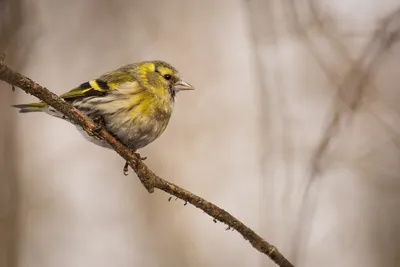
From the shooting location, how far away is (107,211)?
285 cm

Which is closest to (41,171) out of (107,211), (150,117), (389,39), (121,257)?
(107,211)

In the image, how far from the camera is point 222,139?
299cm

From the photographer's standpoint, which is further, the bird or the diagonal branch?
the bird

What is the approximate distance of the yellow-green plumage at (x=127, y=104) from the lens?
1.27 m

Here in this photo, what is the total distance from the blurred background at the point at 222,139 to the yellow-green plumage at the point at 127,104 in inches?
36.1

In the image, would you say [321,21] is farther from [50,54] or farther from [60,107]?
[60,107]

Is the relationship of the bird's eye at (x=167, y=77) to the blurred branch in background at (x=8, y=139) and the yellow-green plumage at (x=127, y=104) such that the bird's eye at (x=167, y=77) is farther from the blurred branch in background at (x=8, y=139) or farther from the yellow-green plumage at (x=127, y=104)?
the blurred branch in background at (x=8, y=139)

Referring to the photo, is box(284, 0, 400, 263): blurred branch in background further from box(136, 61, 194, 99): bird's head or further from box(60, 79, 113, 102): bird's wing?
box(60, 79, 113, 102): bird's wing

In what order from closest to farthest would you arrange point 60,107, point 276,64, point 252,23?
1. point 60,107
2. point 252,23
3. point 276,64

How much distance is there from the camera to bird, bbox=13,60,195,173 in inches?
50.1

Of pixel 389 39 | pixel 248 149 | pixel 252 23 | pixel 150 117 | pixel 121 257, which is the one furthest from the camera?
pixel 248 149

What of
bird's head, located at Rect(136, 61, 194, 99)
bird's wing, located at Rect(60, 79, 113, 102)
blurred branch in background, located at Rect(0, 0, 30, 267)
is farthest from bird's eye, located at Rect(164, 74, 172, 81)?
blurred branch in background, located at Rect(0, 0, 30, 267)

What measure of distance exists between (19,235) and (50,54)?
108cm

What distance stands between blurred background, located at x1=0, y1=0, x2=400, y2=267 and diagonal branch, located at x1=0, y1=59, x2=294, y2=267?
4.15 feet
